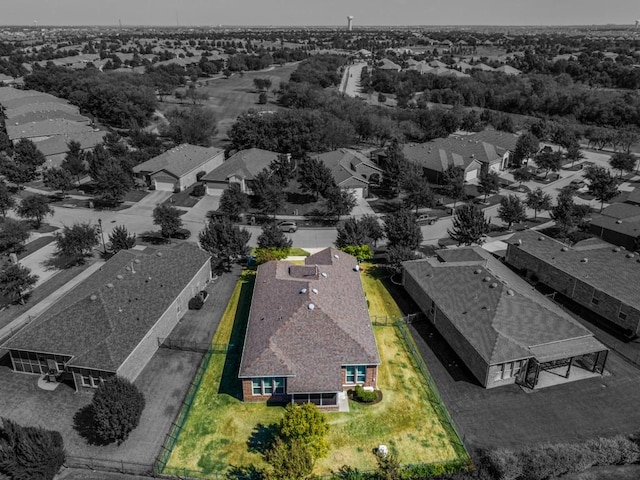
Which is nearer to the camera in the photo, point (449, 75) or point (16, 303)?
point (16, 303)

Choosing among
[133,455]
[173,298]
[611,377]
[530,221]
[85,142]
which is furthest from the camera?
[85,142]

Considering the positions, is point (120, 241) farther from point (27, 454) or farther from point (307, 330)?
point (27, 454)

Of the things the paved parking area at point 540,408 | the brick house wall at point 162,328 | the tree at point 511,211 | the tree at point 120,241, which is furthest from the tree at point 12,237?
the tree at point 511,211

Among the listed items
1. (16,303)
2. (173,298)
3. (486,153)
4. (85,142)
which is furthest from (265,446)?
(85,142)

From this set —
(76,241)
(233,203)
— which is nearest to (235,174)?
(233,203)

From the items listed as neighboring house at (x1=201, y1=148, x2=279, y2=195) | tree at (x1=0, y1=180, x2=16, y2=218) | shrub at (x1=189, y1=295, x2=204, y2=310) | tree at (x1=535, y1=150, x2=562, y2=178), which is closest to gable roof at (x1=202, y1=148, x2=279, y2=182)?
neighboring house at (x1=201, y1=148, x2=279, y2=195)

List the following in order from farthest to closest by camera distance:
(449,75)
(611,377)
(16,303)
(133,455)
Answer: (449,75), (16,303), (611,377), (133,455)

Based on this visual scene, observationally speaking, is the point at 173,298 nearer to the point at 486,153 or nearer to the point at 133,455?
the point at 133,455

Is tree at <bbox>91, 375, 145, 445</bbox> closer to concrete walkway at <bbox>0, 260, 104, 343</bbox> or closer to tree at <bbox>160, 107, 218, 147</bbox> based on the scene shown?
concrete walkway at <bbox>0, 260, 104, 343</bbox>
